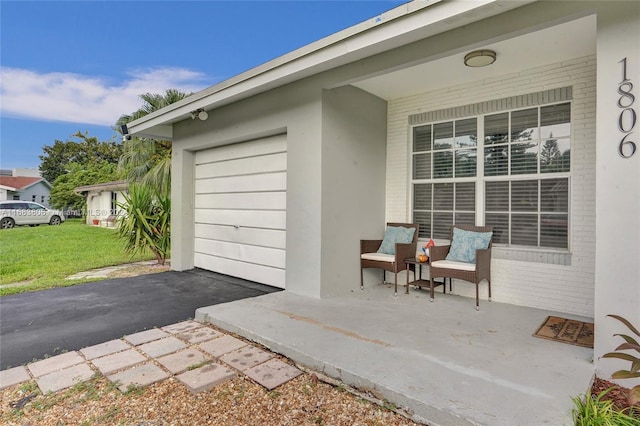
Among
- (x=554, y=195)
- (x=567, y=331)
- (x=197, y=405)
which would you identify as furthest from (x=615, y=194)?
(x=197, y=405)

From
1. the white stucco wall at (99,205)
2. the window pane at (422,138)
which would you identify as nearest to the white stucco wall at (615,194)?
the window pane at (422,138)

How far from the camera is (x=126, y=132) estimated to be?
23.5 ft

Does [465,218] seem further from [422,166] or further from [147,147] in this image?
[147,147]

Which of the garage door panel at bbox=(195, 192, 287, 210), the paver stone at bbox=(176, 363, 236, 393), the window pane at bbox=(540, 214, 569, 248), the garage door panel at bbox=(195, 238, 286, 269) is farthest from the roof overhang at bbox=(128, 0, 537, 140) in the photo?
the paver stone at bbox=(176, 363, 236, 393)

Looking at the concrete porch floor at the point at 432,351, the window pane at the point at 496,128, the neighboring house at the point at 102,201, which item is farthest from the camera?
the neighboring house at the point at 102,201

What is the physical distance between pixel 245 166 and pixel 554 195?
4402 mm

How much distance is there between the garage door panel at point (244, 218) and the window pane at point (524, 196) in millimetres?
3064

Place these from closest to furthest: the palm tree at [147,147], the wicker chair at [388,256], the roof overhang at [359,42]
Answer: the roof overhang at [359,42]
the wicker chair at [388,256]
the palm tree at [147,147]

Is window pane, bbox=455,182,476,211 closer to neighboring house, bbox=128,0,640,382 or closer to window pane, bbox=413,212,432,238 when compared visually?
neighboring house, bbox=128,0,640,382

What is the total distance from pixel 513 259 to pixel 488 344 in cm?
169

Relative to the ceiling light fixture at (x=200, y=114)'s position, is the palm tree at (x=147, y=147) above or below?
above

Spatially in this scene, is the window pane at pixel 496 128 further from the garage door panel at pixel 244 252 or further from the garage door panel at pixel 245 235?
the garage door panel at pixel 244 252

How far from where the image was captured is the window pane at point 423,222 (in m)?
5.10

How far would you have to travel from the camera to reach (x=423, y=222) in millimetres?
5148
